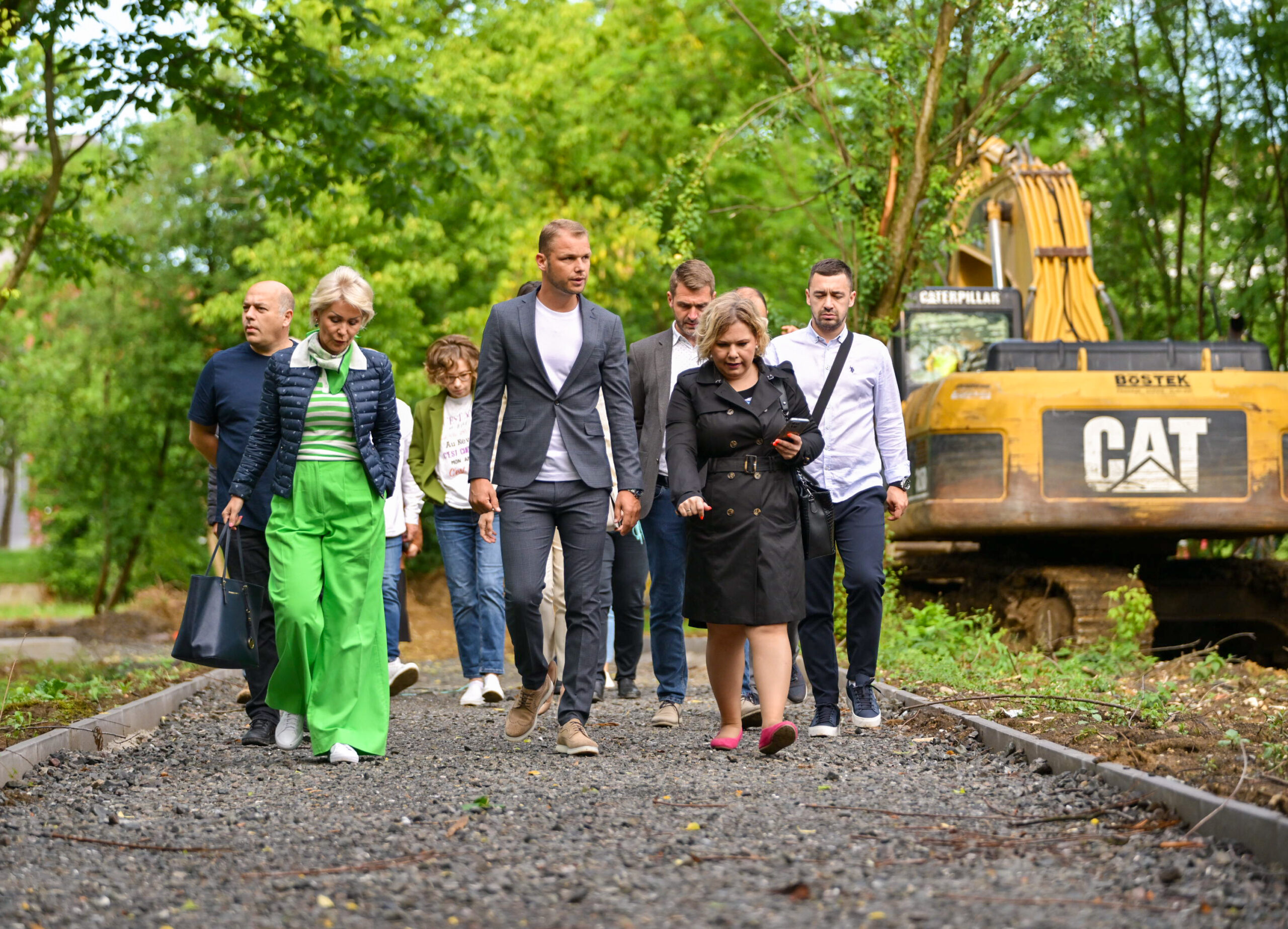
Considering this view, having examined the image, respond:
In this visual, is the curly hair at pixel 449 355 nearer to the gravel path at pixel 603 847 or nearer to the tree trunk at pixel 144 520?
the gravel path at pixel 603 847

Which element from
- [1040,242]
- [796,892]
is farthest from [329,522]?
[1040,242]

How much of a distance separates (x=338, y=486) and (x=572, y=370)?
1.06 m

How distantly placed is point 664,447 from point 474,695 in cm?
216

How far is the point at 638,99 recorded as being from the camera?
23859 millimetres

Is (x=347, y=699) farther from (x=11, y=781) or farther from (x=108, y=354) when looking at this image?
(x=108, y=354)

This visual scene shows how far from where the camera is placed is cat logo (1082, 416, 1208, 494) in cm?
1093

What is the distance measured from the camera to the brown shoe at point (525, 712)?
21.6 ft

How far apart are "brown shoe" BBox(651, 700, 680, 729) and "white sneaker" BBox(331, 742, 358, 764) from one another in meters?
Result: 1.74

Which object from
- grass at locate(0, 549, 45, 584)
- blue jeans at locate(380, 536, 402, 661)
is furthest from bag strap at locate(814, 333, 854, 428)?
grass at locate(0, 549, 45, 584)

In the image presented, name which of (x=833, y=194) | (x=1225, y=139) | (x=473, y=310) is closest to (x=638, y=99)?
(x=473, y=310)

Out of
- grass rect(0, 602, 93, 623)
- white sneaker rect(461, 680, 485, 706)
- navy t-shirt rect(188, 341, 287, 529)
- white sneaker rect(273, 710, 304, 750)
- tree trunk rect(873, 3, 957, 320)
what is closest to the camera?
white sneaker rect(273, 710, 304, 750)

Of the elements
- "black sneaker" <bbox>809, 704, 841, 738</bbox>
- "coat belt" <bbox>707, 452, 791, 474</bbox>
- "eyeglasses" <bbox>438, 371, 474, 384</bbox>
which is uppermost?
"eyeglasses" <bbox>438, 371, 474, 384</bbox>

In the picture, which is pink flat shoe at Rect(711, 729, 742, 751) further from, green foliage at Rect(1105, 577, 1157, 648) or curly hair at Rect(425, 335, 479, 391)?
green foliage at Rect(1105, 577, 1157, 648)

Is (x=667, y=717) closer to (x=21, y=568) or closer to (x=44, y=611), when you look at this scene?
(x=44, y=611)
